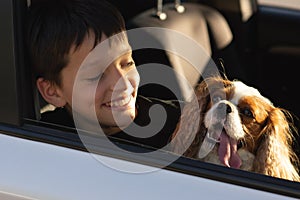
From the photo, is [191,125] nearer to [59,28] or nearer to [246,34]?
[59,28]

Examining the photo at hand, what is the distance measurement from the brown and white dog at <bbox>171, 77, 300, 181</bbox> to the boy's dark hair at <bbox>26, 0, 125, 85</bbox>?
324 mm

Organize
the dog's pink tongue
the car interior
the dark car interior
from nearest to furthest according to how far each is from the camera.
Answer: the dog's pink tongue, the car interior, the dark car interior

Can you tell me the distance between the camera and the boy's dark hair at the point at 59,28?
2021 mm

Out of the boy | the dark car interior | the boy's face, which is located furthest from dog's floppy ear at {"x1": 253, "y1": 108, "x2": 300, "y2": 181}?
the dark car interior

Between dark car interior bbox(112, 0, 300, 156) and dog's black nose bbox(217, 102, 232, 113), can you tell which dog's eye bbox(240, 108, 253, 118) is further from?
dark car interior bbox(112, 0, 300, 156)

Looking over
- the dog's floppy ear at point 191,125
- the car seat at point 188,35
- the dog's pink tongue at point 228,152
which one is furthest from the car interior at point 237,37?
the dog's pink tongue at point 228,152

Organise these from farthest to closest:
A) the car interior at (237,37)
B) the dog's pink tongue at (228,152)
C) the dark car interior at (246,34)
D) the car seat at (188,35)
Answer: the dark car interior at (246,34) < the car interior at (237,37) < the car seat at (188,35) < the dog's pink tongue at (228,152)

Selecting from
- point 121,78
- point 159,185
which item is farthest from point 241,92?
point 159,185

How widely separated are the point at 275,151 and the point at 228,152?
0.13 meters

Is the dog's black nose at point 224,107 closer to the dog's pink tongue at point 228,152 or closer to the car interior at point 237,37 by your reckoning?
the dog's pink tongue at point 228,152

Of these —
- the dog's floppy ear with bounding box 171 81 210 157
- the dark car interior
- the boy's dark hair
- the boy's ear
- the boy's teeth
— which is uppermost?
the boy's dark hair

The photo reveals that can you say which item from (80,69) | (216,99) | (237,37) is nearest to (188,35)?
(237,37)

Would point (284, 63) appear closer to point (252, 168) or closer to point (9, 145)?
point (252, 168)

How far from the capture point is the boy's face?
2025mm
